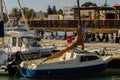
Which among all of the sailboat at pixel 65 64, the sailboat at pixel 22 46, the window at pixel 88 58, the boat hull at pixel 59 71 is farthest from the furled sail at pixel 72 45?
the sailboat at pixel 22 46

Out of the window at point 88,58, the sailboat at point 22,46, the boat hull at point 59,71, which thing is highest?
the sailboat at point 22,46

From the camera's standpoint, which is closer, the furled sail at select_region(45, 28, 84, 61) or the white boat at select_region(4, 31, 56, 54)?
the furled sail at select_region(45, 28, 84, 61)

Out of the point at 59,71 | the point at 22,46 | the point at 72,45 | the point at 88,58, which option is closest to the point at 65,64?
the point at 59,71

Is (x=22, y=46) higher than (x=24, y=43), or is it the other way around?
(x=24, y=43)

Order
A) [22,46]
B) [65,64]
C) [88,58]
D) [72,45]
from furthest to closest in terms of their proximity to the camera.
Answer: [22,46] → [72,45] → [88,58] → [65,64]

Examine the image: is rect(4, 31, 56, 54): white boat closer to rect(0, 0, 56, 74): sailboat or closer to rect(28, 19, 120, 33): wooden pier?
rect(0, 0, 56, 74): sailboat

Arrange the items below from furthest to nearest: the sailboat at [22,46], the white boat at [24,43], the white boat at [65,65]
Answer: the white boat at [24,43] → the sailboat at [22,46] → the white boat at [65,65]

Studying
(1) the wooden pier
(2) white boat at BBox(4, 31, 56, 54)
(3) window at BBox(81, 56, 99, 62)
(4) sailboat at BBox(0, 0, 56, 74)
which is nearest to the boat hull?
(3) window at BBox(81, 56, 99, 62)

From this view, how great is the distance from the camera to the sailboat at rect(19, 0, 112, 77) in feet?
115

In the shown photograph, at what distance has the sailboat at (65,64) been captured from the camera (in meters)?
35.0

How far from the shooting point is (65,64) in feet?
117

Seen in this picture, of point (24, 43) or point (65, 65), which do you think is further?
point (24, 43)

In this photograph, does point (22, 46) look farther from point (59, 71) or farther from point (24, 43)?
point (59, 71)

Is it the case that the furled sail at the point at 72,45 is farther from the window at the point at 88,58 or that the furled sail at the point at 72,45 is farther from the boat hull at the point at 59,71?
the window at the point at 88,58
